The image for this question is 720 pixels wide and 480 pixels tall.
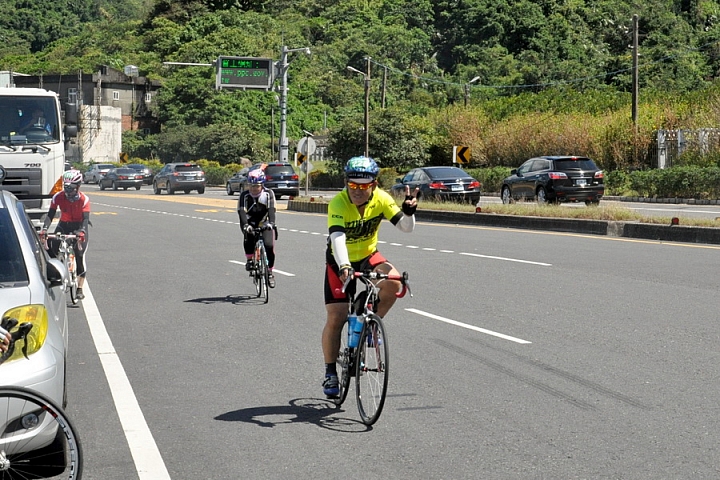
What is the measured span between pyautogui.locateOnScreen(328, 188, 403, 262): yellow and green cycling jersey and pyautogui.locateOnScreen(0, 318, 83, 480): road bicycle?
2.84m

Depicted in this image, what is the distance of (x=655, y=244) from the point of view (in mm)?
20469

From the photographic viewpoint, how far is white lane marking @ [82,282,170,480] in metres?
5.89

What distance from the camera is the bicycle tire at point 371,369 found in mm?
6797

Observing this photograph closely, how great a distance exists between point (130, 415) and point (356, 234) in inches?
76.2

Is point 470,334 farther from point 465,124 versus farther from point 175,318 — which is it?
point 465,124

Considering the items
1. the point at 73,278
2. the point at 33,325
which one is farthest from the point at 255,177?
the point at 33,325

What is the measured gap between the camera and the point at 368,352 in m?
6.99

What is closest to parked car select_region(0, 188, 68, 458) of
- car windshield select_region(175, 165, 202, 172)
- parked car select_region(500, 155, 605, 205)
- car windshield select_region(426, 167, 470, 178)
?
parked car select_region(500, 155, 605, 205)

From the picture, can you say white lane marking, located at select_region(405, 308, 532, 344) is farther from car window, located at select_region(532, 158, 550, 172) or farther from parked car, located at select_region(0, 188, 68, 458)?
car window, located at select_region(532, 158, 550, 172)

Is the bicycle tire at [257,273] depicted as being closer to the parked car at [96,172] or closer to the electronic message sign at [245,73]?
the electronic message sign at [245,73]

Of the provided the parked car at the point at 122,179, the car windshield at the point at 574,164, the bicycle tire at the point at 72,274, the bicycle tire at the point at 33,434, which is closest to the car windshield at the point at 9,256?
the bicycle tire at the point at 33,434

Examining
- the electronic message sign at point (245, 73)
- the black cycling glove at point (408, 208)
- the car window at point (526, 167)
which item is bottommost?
the black cycling glove at point (408, 208)

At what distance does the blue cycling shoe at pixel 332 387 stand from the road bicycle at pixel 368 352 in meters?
0.09

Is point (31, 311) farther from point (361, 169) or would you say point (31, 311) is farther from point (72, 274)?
point (72, 274)
